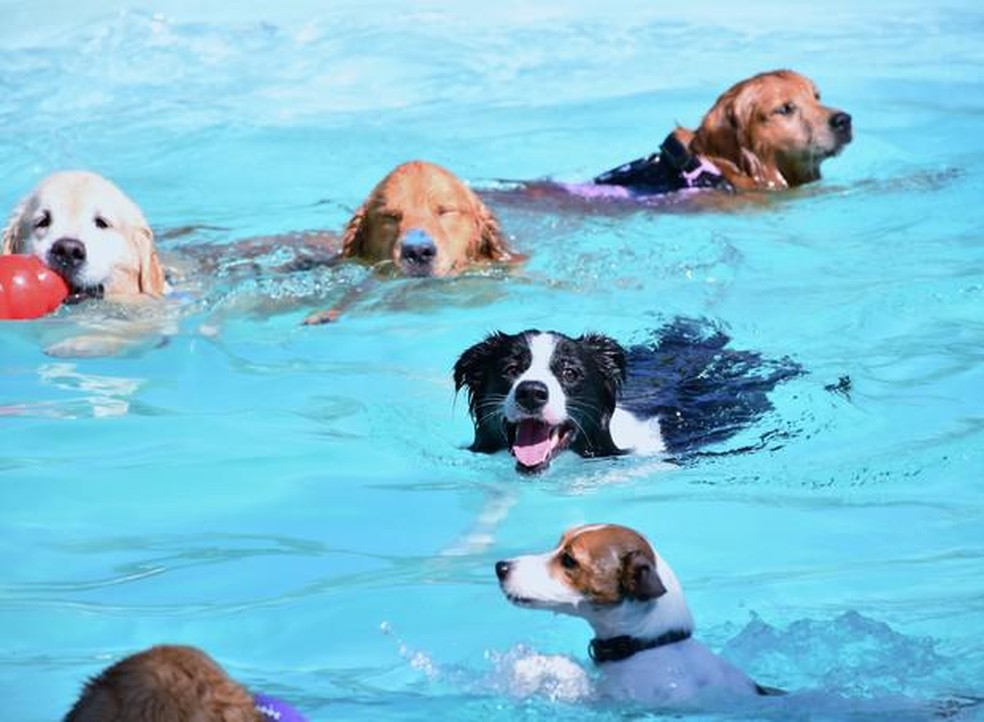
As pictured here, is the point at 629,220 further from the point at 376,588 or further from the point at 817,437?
the point at 376,588

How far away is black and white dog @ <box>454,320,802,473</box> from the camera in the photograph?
7039mm

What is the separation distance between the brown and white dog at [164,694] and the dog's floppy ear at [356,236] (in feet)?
21.7

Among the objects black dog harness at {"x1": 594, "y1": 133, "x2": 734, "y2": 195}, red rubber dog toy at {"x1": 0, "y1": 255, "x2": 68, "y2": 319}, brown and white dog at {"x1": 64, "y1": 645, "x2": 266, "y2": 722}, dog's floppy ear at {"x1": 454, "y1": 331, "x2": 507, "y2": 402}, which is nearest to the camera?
brown and white dog at {"x1": 64, "y1": 645, "x2": 266, "y2": 722}

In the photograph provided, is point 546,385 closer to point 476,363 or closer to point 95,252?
point 476,363

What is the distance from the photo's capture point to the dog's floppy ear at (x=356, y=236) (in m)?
9.88

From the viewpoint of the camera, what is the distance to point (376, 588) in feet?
19.8

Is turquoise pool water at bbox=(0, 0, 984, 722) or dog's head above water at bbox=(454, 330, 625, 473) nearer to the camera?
turquoise pool water at bbox=(0, 0, 984, 722)

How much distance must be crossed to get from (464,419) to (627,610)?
2952 millimetres

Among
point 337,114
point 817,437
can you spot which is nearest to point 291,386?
point 817,437

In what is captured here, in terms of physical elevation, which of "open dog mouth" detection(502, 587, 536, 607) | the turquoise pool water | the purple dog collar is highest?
the purple dog collar

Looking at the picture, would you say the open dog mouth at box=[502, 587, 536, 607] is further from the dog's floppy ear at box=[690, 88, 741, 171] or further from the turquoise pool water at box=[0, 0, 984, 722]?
the dog's floppy ear at box=[690, 88, 741, 171]

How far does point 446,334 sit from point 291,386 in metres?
0.98

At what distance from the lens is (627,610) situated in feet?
16.5

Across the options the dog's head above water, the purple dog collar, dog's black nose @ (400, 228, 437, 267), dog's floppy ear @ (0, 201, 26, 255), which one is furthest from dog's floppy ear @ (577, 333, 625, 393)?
the purple dog collar
